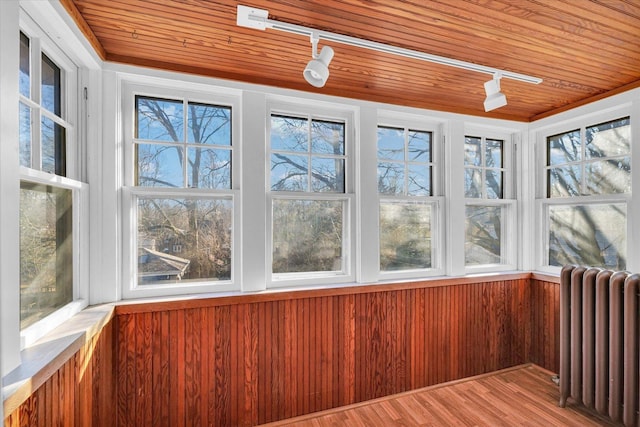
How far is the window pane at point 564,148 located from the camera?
2695mm

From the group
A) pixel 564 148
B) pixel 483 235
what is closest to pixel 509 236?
pixel 483 235

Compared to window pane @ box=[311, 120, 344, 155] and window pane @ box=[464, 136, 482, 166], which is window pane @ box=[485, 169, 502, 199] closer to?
window pane @ box=[464, 136, 482, 166]

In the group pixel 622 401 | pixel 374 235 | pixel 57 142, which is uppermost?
pixel 57 142

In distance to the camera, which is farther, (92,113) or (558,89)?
(558,89)

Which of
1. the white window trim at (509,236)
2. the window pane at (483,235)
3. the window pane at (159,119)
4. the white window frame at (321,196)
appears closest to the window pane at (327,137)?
the white window frame at (321,196)

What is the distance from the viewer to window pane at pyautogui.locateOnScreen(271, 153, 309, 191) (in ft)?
7.43

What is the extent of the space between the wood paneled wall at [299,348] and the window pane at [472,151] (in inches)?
44.7

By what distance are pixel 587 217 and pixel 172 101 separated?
11.3ft

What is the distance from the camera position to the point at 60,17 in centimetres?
131

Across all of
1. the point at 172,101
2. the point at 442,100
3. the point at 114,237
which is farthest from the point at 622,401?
the point at 172,101

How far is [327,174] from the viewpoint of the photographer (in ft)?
7.89

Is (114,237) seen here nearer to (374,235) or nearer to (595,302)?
(374,235)

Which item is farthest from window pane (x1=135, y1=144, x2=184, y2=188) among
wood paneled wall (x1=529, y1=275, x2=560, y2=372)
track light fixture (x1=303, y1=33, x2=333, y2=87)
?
wood paneled wall (x1=529, y1=275, x2=560, y2=372)

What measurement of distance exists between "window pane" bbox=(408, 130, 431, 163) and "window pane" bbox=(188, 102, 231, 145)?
5.05 ft
